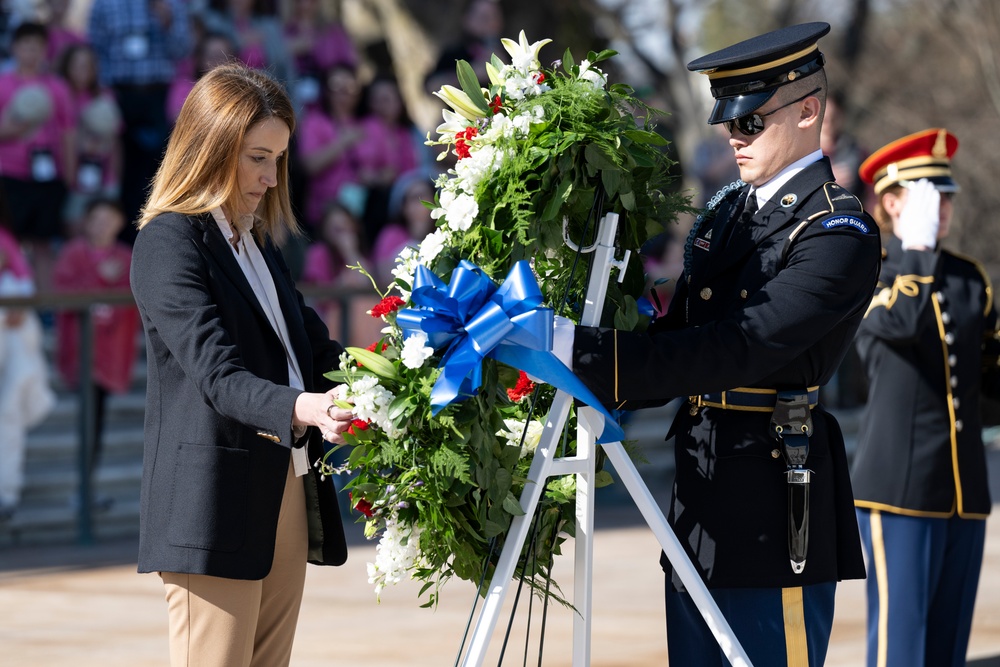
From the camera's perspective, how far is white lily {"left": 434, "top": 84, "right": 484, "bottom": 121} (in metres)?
3.09

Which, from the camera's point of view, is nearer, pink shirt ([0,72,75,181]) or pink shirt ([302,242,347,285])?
pink shirt ([0,72,75,181])

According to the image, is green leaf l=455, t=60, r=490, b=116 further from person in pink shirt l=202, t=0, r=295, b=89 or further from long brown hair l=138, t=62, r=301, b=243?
person in pink shirt l=202, t=0, r=295, b=89

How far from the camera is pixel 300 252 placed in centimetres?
930

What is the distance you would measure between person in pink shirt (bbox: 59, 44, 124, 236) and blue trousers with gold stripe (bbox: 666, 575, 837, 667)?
6.30 meters

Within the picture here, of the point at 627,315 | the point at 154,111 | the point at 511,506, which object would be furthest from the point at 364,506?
the point at 154,111

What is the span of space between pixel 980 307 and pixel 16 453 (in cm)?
530

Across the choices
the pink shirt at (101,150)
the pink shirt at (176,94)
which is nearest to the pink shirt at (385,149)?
the pink shirt at (176,94)

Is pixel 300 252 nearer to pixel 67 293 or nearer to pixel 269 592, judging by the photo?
pixel 67 293

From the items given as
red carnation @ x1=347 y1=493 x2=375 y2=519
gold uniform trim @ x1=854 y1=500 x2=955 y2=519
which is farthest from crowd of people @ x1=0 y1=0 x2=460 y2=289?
red carnation @ x1=347 y1=493 x2=375 y2=519

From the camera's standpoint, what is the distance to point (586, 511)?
122 inches

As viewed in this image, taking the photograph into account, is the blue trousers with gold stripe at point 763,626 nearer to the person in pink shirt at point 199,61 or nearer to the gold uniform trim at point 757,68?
the gold uniform trim at point 757,68

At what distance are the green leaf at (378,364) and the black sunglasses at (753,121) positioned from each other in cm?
101

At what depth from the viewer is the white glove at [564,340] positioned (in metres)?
2.93

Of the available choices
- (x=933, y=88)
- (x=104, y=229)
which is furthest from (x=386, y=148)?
(x=933, y=88)
